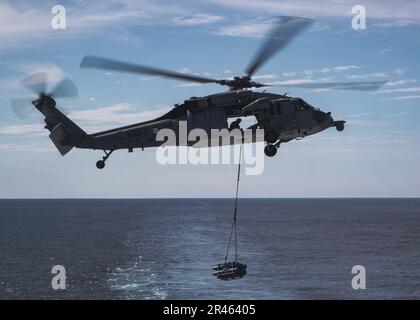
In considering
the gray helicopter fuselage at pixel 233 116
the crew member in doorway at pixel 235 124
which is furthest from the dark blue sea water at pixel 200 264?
the crew member in doorway at pixel 235 124

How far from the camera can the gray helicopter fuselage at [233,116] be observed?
26.7 m

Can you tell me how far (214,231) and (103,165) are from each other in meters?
167

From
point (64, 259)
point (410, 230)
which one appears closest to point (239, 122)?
point (64, 259)

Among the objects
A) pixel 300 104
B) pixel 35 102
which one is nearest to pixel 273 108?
pixel 300 104

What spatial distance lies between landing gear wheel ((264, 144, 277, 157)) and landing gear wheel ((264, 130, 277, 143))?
262 mm

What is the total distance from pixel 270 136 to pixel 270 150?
2.70ft

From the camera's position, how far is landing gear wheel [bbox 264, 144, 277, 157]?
26172 mm

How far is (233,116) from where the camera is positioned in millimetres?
27234

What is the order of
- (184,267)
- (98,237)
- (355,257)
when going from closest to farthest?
1. (184,267)
2. (355,257)
3. (98,237)

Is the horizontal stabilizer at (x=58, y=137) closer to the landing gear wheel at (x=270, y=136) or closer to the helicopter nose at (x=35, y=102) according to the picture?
the helicopter nose at (x=35, y=102)

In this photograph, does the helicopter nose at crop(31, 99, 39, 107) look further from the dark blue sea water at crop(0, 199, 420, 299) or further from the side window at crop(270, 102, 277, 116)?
the dark blue sea water at crop(0, 199, 420, 299)

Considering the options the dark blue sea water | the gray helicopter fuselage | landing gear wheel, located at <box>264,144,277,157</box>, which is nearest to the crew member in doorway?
the gray helicopter fuselage
